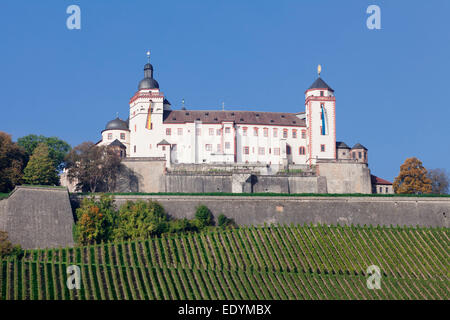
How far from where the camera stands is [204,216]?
67812 mm

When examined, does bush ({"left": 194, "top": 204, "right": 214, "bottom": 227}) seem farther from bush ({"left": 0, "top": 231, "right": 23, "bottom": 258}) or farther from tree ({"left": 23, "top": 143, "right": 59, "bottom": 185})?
bush ({"left": 0, "top": 231, "right": 23, "bottom": 258})

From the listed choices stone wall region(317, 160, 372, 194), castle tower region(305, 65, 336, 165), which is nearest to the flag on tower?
castle tower region(305, 65, 336, 165)

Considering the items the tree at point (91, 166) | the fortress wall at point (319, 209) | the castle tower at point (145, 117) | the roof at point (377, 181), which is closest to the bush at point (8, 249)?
the fortress wall at point (319, 209)

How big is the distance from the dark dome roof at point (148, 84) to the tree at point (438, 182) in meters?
33.9

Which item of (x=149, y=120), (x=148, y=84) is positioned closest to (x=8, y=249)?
(x=149, y=120)

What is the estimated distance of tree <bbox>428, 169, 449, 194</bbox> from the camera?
3265 inches

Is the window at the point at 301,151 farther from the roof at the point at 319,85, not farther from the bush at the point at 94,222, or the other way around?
the bush at the point at 94,222

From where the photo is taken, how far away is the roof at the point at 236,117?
8619cm

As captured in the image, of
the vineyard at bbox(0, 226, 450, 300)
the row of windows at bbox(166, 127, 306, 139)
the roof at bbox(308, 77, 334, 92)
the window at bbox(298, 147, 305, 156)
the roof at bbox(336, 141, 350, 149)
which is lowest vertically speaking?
the vineyard at bbox(0, 226, 450, 300)

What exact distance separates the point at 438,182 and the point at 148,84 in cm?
3598

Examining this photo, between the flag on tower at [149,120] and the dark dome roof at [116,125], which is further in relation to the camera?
the dark dome roof at [116,125]

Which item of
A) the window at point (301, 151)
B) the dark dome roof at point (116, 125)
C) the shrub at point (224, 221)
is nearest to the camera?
the shrub at point (224, 221)

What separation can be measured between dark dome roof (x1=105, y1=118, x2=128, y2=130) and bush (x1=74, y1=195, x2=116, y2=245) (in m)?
20.9

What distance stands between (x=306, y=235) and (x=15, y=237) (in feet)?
79.8
